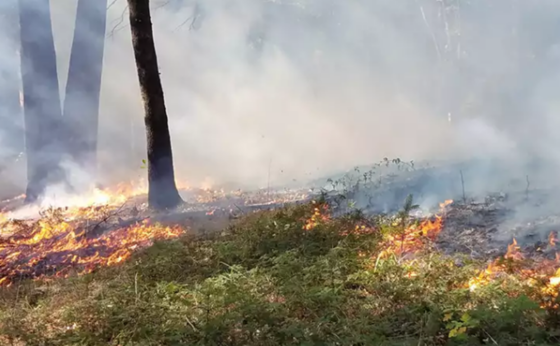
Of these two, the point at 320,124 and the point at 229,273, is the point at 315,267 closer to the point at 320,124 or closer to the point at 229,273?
the point at 229,273

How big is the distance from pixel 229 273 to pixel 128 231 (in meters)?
3.20

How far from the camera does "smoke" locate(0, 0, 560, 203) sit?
16.4m

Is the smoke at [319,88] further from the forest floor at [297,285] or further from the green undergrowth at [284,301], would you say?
the green undergrowth at [284,301]

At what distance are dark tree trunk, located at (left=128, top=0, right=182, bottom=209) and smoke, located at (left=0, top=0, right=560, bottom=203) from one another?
17.4 ft

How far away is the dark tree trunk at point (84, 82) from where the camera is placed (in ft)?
38.8

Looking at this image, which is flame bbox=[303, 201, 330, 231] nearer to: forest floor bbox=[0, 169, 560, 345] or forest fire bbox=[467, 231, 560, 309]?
forest floor bbox=[0, 169, 560, 345]

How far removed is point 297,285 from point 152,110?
5860 mm

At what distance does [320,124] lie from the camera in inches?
784

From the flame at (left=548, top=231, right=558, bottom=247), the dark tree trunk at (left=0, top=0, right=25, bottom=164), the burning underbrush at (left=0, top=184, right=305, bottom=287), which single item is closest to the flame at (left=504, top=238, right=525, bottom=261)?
the flame at (left=548, top=231, right=558, bottom=247)

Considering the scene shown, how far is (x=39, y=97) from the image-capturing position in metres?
11.5

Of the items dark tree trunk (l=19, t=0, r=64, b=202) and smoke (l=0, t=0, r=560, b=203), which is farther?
smoke (l=0, t=0, r=560, b=203)

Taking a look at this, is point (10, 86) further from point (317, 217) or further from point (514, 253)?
point (514, 253)

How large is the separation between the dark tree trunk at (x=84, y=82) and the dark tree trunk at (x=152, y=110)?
3882mm

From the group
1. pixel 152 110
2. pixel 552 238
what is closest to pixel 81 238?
pixel 152 110
